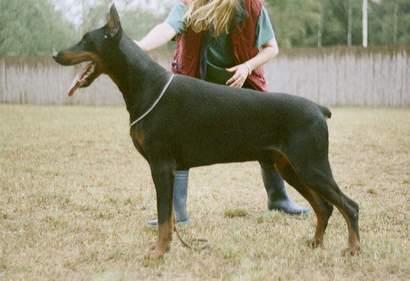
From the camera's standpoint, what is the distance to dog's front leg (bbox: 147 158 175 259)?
4160 millimetres

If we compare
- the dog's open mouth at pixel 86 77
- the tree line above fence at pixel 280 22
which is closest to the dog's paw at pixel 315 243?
the dog's open mouth at pixel 86 77

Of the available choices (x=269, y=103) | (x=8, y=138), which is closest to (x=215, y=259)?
(x=269, y=103)

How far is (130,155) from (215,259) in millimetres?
5992

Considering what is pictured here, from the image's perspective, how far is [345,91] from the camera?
24.0 m

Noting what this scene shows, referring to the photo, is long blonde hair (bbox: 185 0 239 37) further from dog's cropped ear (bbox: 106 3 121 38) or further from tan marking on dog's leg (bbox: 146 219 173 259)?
tan marking on dog's leg (bbox: 146 219 173 259)

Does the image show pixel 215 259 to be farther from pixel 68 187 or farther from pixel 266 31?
pixel 68 187

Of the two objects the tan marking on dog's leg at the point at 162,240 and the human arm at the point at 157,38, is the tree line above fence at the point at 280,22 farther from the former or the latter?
the tan marking on dog's leg at the point at 162,240

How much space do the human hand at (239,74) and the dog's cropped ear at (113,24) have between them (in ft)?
3.46

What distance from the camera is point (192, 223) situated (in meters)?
5.30

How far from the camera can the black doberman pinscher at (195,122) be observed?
4.11m

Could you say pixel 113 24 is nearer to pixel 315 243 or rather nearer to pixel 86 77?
pixel 86 77

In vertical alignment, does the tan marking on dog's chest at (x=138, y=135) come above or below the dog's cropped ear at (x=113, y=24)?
below

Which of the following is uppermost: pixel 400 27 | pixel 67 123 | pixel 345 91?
pixel 67 123

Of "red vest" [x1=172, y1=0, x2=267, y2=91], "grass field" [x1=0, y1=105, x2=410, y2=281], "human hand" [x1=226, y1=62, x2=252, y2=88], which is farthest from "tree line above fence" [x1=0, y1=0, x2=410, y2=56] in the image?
"human hand" [x1=226, y1=62, x2=252, y2=88]
